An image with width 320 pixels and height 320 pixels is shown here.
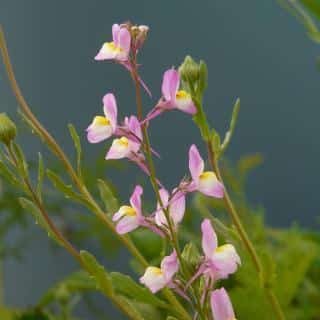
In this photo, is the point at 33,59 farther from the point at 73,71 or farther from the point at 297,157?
the point at 297,157

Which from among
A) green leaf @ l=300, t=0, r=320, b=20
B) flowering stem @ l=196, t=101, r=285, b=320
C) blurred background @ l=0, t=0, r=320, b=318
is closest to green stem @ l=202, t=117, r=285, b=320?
flowering stem @ l=196, t=101, r=285, b=320

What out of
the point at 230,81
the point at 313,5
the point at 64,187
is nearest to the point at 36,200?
the point at 64,187

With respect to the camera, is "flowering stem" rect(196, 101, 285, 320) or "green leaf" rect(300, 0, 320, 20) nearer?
"flowering stem" rect(196, 101, 285, 320)

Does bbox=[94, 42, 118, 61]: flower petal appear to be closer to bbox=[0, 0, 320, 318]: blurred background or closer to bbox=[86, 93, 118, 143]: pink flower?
bbox=[86, 93, 118, 143]: pink flower

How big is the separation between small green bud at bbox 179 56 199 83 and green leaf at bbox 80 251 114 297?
63mm

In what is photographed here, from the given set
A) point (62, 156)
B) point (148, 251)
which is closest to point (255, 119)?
point (148, 251)

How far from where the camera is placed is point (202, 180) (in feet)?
0.73

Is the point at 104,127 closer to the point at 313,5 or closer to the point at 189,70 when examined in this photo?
the point at 189,70

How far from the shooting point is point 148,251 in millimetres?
508

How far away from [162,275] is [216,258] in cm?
2

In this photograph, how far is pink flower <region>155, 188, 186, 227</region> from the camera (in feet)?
0.76

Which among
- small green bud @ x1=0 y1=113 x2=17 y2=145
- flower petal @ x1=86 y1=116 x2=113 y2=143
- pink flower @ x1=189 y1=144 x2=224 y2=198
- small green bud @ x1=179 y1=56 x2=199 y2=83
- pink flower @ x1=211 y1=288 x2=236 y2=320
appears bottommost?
pink flower @ x1=211 y1=288 x2=236 y2=320

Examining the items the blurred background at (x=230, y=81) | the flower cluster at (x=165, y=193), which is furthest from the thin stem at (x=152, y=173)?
the blurred background at (x=230, y=81)

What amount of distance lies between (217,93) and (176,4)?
0.43 feet
